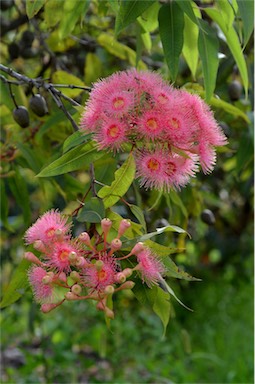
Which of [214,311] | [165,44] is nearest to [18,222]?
[165,44]

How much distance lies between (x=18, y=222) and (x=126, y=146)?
1.44 metres

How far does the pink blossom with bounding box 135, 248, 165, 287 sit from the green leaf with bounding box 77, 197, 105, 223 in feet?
0.27

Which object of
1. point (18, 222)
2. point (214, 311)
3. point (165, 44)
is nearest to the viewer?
point (165, 44)

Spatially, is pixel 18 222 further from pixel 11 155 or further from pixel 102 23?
pixel 11 155

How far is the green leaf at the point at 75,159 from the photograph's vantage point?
3.71 ft

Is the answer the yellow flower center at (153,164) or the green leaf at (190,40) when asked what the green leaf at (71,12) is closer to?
the green leaf at (190,40)

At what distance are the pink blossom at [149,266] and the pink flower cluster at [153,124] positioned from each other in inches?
4.3

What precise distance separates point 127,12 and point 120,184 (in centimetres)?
29

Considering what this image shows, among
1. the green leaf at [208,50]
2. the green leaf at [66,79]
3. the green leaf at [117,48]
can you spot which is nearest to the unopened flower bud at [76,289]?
the green leaf at [208,50]

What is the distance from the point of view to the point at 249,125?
1867 millimetres

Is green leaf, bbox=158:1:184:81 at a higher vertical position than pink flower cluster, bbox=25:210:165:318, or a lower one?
higher

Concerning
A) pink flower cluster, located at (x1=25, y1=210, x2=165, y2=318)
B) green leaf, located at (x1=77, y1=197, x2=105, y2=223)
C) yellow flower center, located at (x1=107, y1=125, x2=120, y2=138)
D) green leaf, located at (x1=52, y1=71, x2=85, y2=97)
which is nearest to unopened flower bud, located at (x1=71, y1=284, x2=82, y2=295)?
pink flower cluster, located at (x1=25, y1=210, x2=165, y2=318)

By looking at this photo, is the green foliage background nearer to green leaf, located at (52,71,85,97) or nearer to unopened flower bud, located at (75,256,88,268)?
green leaf, located at (52,71,85,97)

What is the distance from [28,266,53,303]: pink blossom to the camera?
995 mm
